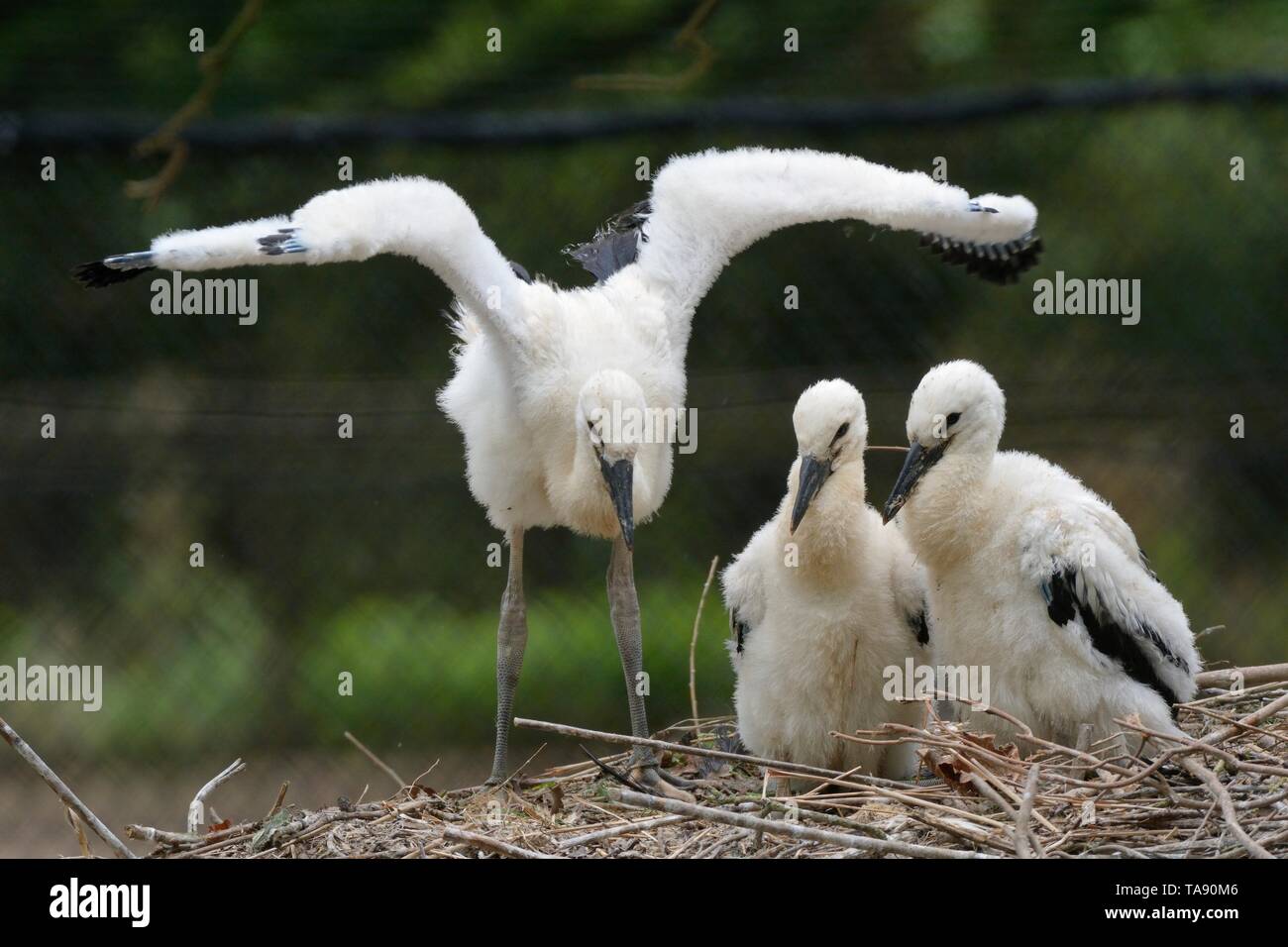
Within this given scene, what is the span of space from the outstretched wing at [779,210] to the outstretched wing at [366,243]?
30 cm

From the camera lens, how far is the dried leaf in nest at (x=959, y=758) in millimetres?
2709

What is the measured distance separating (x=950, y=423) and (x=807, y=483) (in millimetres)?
246

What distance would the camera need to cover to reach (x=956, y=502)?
9.66ft

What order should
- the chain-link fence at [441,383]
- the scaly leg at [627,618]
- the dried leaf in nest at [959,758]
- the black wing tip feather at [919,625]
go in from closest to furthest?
the dried leaf in nest at [959,758] < the black wing tip feather at [919,625] < the scaly leg at [627,618] < the chain-link fence at [441,383]

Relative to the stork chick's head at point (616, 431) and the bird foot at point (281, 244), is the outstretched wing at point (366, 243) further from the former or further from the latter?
the stork chick's head at point (616, 431)

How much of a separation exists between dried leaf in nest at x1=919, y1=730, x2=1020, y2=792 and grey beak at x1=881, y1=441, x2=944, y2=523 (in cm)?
39

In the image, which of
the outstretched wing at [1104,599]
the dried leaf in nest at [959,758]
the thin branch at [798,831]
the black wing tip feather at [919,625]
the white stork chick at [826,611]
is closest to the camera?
the thin branch at [798,831]

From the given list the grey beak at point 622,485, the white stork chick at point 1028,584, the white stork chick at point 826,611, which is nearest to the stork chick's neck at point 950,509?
A: the white stork chick at point 1028,584

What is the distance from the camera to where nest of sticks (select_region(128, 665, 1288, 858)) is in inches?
101

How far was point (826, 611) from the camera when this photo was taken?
303 cm

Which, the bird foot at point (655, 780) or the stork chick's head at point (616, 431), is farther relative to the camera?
the bird foot at point (655, 780)

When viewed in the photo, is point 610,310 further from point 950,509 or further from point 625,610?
point 950,509

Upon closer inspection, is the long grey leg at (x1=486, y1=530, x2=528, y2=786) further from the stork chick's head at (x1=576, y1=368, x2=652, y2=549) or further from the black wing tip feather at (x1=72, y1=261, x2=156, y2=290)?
the black wing tip feather at (x1=72, y1=261, x2=156, y2=290)

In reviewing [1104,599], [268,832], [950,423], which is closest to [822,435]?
[950,423]
